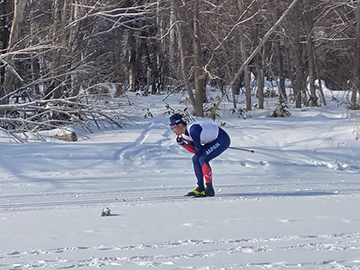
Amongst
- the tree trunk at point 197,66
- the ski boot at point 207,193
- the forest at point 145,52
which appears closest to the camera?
the ski boot at point 207,193

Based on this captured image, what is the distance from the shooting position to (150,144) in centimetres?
1405

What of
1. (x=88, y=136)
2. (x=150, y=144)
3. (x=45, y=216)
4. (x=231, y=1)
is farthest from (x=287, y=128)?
(x=45, y=216)

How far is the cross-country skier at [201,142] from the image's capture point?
9125 millimetres

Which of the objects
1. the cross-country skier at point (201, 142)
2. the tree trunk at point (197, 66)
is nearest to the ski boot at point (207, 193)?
the cross-country skier at point (201, 142)

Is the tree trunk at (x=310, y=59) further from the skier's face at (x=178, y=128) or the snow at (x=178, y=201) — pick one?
the skier's face at (x=178, y=128)

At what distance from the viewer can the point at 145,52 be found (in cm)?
3150

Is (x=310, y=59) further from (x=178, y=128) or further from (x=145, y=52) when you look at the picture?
(x=178, y=128)

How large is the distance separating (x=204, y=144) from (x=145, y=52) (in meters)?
22.6

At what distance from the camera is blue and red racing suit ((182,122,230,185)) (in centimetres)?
916

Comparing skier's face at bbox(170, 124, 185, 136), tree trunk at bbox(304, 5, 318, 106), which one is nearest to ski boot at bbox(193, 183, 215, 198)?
skier's face at bbox(170, 124, 185, 136)

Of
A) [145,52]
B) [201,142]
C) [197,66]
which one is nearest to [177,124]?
[201,142]

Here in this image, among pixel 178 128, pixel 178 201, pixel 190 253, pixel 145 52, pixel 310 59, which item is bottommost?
pixel 178 201

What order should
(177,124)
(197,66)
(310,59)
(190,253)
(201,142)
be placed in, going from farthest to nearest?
(310,59) → (197,66) → (201,142) → (177,124) → (190,253)

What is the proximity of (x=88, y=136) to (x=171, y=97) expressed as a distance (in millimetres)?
10659
